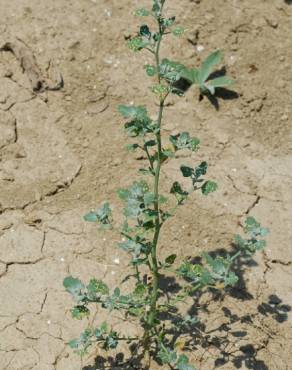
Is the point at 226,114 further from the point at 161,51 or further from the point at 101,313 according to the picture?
the point at 101,313

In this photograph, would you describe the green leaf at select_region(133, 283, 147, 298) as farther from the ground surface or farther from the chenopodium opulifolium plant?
the ground surface

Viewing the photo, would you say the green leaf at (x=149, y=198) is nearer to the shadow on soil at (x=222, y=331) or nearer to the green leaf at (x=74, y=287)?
the green leaf at (x=74, y=287)

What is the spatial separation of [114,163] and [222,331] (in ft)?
3.89

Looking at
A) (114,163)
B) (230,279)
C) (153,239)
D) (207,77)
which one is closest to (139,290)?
(153,239)

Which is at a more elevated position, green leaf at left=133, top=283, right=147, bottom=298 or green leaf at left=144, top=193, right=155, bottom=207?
green leaf at left=144, top=193, right=155, bottom=207

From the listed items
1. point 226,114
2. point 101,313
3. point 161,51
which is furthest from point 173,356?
point 161,51

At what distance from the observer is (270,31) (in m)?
Answer: 4.66

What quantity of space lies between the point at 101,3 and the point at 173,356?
2.61m

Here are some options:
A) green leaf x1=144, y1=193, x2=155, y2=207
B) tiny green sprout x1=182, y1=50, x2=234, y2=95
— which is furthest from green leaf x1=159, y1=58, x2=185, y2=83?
tiny green sprout x1=182, y1=50, x2=234, y2=95

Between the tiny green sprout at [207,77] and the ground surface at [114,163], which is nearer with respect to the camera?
the ground surface at [114,163]

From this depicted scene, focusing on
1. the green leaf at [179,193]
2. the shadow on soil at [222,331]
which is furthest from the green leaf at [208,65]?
the green leaf at [179,193]

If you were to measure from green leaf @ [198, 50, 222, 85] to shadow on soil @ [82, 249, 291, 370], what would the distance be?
1.36 m

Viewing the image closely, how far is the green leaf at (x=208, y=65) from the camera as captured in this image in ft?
14.1

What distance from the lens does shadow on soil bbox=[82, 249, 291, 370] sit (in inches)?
132
